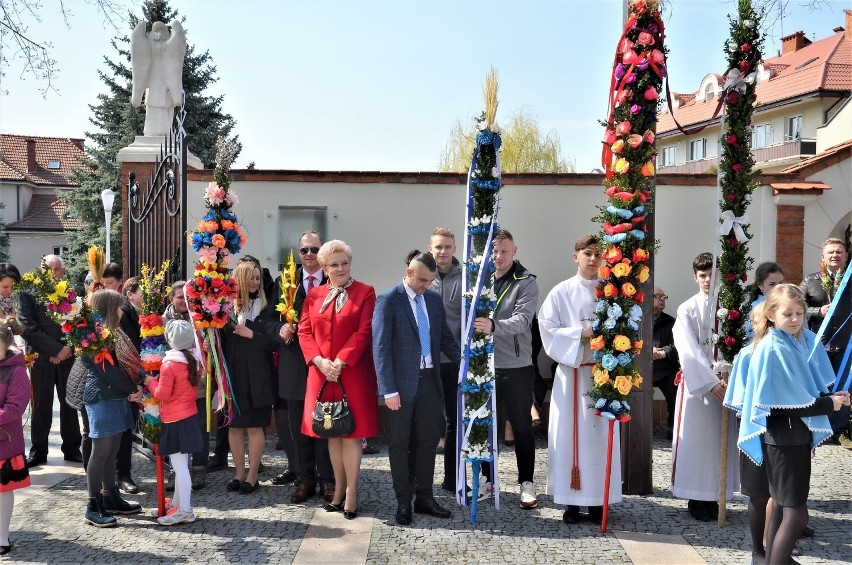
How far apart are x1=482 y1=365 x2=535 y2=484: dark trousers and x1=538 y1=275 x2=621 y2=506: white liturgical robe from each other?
14.1 inches

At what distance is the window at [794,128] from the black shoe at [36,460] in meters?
34.6

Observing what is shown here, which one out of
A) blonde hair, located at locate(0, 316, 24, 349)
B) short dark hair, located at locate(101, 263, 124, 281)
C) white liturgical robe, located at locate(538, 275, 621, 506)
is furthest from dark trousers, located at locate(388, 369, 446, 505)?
short dark hair, located at locate(101, 263, 124, 281)

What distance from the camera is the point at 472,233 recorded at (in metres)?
6.09

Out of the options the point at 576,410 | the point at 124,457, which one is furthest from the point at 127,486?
the point at 576,410

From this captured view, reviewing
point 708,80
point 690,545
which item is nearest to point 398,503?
point 690,545

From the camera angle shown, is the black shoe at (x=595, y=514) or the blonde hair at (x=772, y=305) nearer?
the blonde hair at (x=772, y=305)

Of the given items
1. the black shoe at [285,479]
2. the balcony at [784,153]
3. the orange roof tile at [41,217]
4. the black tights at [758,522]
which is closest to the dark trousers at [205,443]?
the black shoe at [285,479]

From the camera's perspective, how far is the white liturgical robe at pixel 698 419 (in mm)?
6094

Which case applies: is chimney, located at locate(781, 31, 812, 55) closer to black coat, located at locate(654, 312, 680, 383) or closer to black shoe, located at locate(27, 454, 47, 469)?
black coat, located at locate(654, 312, 680, 383)

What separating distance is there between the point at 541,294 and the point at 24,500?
551cm

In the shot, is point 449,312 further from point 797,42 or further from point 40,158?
point 40,158

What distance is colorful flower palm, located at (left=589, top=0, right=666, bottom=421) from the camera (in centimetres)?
577

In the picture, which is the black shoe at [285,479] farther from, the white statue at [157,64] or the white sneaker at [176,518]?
the white statue at [157,64]

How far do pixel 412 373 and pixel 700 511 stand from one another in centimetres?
233
